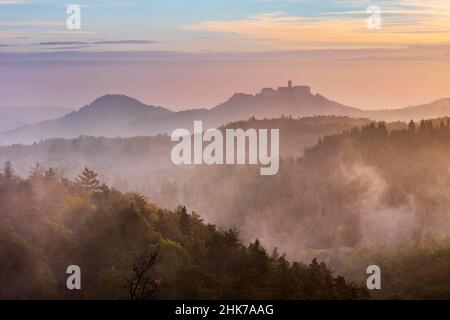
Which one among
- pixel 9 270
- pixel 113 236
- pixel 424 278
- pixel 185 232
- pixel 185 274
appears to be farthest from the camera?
pixel 424 278

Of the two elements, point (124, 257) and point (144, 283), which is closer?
point (144, 283)

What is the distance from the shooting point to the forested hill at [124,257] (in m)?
70.1

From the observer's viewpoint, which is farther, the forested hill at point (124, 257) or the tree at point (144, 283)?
the forested hill at point (124, 257)

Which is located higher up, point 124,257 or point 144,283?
point 124,257

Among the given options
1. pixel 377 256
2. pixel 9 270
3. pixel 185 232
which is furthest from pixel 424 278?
pixel 9 270

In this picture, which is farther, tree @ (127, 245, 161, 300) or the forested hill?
the forested hill

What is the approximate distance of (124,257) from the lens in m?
76.8

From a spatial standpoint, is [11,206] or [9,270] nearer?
[9,270]

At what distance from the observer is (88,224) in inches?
3253

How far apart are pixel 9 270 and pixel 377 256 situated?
138 metres

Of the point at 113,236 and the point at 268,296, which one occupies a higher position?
the point at 113,236

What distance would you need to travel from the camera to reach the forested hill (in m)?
70.1
